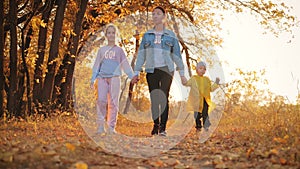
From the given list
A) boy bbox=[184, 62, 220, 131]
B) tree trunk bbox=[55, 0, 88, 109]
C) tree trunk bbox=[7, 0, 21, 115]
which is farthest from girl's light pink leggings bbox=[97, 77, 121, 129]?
tree trunk bbox=[55, 0, 88, 109]

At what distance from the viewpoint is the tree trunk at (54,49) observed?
12.4 metres

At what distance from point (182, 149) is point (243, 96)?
6.01 m

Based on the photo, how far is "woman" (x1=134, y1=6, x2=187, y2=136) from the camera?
338 inches

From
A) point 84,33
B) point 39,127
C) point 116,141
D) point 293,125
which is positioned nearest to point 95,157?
point 116,141

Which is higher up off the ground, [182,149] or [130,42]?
[130,42]

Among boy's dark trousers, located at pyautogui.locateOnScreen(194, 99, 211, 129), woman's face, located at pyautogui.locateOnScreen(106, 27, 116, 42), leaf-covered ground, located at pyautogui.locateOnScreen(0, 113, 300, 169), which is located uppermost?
woman's face, located at pyautogui.locateOnScreen(106, 27, 116, 42)

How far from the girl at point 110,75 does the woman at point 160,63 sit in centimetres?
38

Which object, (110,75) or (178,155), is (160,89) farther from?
(178,155)

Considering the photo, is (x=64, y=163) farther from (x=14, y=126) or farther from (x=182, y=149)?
(x=14, y=126)

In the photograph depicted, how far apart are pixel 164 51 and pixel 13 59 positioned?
416cm

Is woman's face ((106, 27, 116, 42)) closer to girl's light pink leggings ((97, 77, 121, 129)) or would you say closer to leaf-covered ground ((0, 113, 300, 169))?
girl's light pink leggings ((97, 77, 121, 129))

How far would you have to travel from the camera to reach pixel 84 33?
Result: 17297mm

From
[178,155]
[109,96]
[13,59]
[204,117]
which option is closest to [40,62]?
[13,59]

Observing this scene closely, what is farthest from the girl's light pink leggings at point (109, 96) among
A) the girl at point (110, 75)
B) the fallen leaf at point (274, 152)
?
the fallen leaf at point (274, 152)
